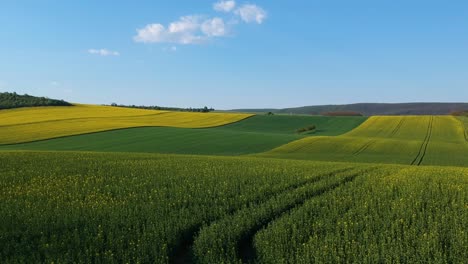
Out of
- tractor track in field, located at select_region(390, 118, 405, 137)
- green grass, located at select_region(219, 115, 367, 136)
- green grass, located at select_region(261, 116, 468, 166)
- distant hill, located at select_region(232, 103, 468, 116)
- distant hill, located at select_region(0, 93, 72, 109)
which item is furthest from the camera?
distant hill, located at select_region(232, 103, 468, 116)

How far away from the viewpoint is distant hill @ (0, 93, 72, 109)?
8966 cm

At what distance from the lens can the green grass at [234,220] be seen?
8758 millimetres

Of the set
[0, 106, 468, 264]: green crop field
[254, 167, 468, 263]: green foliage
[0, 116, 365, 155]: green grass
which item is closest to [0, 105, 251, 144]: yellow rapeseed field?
[0, 116, 365, 155]: green grass

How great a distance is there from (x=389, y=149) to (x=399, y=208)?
1420 inches

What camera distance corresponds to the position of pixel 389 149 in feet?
148

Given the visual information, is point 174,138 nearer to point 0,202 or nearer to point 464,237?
point 0,202

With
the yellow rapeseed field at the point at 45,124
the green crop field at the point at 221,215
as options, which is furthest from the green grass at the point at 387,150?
the yellow rapeseed field at the point at 45,124

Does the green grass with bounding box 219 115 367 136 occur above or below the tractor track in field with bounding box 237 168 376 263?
above

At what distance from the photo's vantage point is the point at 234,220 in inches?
418

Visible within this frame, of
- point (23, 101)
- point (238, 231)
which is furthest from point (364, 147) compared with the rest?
point (23, 101)

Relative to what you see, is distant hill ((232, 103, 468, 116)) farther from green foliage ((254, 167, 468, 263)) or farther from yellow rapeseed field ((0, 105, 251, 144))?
green foliage ((254, 167, 468, 263))

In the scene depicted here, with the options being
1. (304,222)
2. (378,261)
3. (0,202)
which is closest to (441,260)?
(378,261)

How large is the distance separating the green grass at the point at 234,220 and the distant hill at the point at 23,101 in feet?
271

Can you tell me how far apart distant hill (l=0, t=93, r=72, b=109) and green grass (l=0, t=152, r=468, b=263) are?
8256 cm
